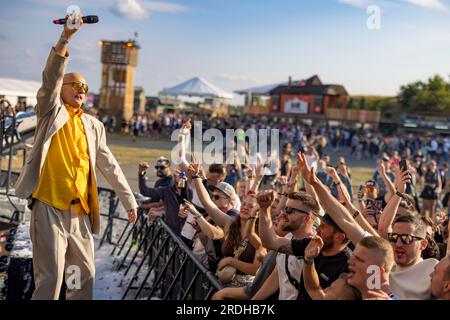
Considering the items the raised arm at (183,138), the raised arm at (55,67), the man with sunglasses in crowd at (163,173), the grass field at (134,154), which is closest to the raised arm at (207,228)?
the raised arm at (183,138)

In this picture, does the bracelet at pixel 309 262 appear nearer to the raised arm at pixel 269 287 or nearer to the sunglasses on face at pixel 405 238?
the raised arm at pixel 269 287

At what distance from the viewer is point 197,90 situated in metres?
30.1

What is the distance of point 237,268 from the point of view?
3.91 m

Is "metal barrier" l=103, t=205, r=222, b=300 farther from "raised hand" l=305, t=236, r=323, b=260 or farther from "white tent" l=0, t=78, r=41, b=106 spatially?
"white tent" l=0, t=78, r=41, b=106

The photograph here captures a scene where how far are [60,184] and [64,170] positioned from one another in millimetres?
96

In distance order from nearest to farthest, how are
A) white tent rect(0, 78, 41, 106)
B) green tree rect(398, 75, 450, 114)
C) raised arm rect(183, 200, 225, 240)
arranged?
raised arm rect(183, 200, 225, 240) → white tent rect(0, 78, 41, 106) → green tree rect(398, 75, 450, 114)

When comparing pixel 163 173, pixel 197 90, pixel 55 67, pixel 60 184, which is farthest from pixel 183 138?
pixel 197 90

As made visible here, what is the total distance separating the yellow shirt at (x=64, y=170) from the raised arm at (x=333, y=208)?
1.48m

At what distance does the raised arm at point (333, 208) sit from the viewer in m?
3.18

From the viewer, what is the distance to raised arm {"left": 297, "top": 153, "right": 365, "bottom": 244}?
318 centimetres

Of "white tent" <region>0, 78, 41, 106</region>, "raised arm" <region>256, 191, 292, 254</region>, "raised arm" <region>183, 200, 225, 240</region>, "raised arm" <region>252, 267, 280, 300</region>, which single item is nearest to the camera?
"raised arm" <region>252, 267, 280, 300</region>

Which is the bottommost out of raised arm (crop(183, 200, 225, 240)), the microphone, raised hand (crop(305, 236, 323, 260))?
raised arm (crop(183, 200, 225, 240))

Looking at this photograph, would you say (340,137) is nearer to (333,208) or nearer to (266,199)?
(266,199)

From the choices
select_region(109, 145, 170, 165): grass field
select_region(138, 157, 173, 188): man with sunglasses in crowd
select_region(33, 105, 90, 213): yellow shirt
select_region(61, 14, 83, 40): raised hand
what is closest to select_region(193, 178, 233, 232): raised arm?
select_region(33, 105, 90, 213): yellow shirt
